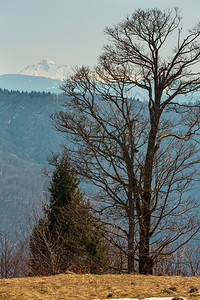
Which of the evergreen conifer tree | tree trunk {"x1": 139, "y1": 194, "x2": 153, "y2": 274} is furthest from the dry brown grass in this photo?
the evergreen conifer tree

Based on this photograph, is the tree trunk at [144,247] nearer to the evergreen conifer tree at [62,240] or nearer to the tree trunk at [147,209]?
the tree trunk at [147,209]

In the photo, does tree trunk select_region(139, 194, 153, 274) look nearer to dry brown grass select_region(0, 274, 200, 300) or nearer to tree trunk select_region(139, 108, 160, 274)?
tree trunk select_region(139, 108, 160, 274)

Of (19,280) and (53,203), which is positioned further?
(53,203)

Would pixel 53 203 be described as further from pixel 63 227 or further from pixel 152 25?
pixel 152 25

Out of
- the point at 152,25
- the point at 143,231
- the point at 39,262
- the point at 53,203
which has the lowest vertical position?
the point at 39,262

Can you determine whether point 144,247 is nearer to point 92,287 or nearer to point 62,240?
point 92,287

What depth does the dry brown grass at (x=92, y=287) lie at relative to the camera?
5.52 metres

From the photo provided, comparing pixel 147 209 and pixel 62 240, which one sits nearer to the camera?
pixel 147 209

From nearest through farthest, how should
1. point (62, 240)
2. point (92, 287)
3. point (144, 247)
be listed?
point (92, 287) → point (144, 247) → point (62, 240)

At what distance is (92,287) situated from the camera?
6.23 m

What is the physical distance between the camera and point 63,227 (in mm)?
17938

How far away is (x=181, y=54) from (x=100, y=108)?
3333 millimetres

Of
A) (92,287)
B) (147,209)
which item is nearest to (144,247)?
(147,209)

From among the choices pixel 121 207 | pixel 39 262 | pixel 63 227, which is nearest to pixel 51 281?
pixel 121 207
